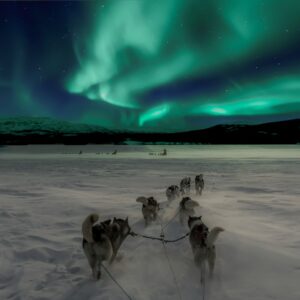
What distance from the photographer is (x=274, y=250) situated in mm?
4547

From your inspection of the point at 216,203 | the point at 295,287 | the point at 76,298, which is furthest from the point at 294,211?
the point at 76,298

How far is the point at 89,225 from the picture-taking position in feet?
10.8

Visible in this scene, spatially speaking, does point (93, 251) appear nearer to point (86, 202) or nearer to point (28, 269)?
point (28, 269)

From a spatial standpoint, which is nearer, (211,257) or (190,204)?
(211,257)

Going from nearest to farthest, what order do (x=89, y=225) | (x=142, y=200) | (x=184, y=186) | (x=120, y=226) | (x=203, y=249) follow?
(x=89, y=225)
(x=203, y=249)
(x=120, y=226)
(x=142, y=200)
(x=184, y=186)

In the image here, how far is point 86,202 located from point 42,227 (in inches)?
96.9

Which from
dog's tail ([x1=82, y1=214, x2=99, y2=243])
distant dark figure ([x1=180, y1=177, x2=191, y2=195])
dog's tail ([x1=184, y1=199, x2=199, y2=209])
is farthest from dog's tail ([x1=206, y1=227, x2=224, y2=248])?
distant dark figure ([x1=180, y1=177, x2=191, y2=195])

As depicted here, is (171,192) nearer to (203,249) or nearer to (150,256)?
(150,256)

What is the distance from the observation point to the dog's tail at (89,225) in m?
3.26

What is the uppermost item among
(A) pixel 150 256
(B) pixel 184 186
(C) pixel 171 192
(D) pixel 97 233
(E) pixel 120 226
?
(D) pixel 97 233

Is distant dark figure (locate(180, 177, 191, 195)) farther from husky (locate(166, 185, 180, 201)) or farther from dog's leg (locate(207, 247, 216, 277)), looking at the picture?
dog's leg (locate(207, 247, 216, 277))

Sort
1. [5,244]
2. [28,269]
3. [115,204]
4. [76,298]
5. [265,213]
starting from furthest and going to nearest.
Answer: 1. [115,204]
2. [265,213]
3. [5,244]
4. [28,269]
5. [76,298]

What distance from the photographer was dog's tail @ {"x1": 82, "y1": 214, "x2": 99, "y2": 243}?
10.7 feet

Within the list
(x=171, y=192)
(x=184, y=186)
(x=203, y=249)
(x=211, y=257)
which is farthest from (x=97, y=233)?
(x=184, y=186)
